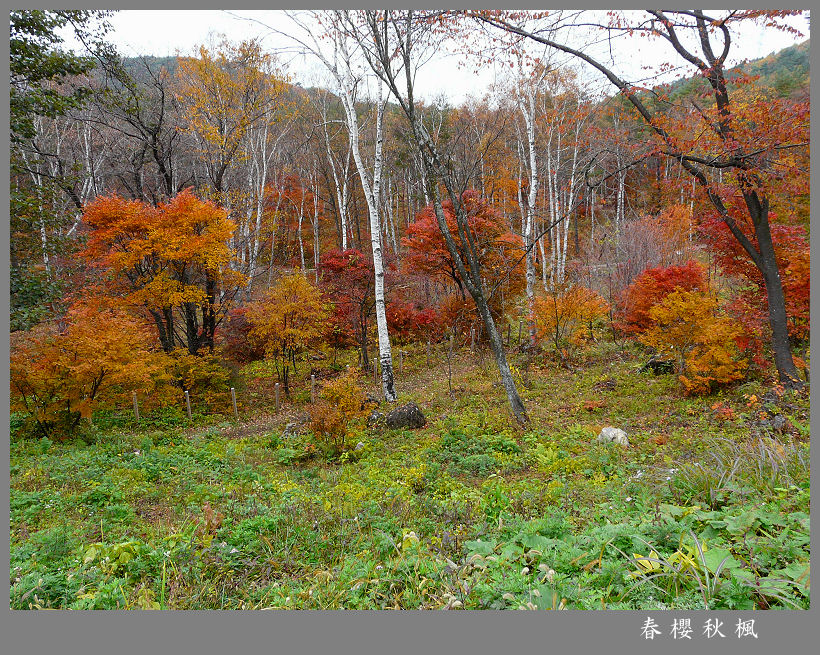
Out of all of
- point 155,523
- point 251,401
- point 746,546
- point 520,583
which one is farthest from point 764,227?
point 251,401

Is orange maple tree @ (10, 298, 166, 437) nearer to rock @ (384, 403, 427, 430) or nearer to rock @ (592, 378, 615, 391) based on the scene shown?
rock @ (384, 403, 427, 430)

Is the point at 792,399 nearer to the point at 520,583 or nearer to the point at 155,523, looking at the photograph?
the point at 520,583

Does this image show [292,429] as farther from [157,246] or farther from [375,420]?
[157,246]

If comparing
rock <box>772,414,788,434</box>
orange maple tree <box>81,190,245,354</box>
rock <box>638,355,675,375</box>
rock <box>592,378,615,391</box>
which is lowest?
rock <box>592,378,615,391</box>

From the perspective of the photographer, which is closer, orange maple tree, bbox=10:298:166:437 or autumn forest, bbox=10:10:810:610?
autumn forest, bbox=10:10:810:610

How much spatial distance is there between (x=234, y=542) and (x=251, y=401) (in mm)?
9466

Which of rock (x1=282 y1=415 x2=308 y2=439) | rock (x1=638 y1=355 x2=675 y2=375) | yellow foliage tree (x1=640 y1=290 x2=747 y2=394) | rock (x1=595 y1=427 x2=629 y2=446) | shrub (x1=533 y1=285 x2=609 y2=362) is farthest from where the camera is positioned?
shrub (x1=533 y1=285 x2=609 y2=362)

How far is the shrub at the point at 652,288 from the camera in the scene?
12.1 m

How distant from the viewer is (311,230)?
30.6 m

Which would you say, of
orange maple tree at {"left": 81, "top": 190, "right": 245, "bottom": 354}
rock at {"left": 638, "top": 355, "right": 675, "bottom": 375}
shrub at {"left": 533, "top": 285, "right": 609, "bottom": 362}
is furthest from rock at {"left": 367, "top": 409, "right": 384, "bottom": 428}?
rock at {"left": 638, "top": 355, "right": 675, "bottom": 375}

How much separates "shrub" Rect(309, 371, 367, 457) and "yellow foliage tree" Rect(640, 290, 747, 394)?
6.46m

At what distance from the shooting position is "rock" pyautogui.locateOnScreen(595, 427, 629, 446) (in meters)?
6.16

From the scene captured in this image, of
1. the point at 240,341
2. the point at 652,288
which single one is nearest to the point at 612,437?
the point at 652,288

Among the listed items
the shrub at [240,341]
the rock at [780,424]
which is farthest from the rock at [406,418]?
the shrub at [240,341]
